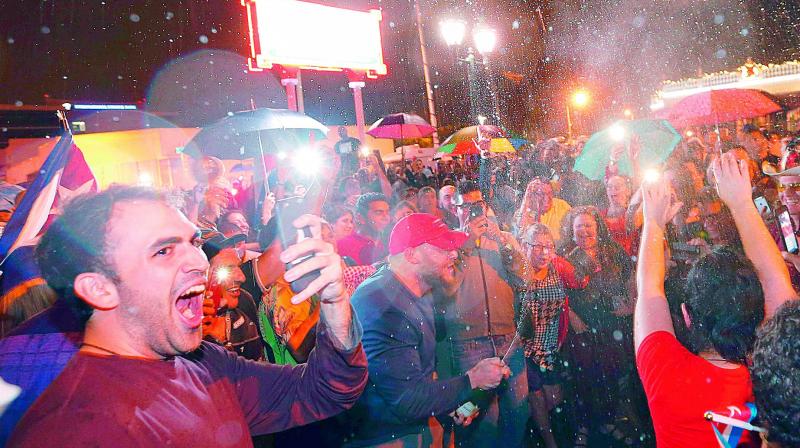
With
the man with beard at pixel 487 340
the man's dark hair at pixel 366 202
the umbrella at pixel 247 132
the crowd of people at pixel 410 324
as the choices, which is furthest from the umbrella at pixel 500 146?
the man with beard at pixel 487 340

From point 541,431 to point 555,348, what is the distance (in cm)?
71

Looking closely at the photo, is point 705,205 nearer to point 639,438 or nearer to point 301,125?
point 639,438

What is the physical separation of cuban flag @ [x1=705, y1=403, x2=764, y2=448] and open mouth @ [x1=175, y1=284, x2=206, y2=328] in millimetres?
1829

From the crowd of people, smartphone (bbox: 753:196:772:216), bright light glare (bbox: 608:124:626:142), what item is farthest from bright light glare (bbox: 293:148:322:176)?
bright light glare (bbox: 608:124:626:142)

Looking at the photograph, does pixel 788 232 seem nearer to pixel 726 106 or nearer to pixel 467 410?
pixel 467 410

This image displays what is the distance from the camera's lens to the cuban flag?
171cm

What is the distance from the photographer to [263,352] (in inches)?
145

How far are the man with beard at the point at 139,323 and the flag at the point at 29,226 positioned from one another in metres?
0.73

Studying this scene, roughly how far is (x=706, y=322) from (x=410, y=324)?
1.55 m

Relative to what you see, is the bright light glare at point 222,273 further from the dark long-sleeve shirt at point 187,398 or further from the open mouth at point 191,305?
the open mouth at point 191,305

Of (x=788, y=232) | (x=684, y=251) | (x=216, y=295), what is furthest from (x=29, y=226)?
(x=684, y=251)

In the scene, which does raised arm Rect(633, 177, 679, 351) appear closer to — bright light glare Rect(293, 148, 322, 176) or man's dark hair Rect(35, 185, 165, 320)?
bright light glare Rect(293, 148, 322, 176)

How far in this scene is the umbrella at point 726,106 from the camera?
841cm

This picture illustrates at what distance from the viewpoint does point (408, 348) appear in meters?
2.96
